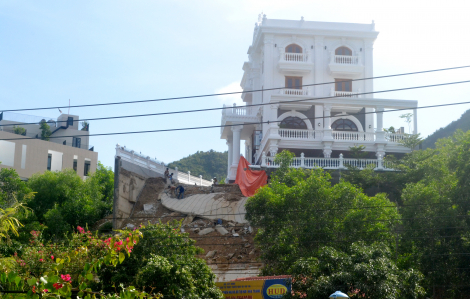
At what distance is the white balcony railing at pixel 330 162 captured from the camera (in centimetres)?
3216

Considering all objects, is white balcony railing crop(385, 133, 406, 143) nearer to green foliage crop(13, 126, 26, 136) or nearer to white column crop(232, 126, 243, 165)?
white column crop(232, 126, 243, 165)

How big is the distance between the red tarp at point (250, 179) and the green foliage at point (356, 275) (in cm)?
1187

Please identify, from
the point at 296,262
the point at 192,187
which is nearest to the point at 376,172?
the point at 192,187

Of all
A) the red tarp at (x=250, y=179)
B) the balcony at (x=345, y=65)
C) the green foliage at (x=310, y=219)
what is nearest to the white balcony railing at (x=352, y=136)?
the balcony at (x=345, y=65)

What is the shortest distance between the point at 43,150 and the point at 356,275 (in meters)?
37.6

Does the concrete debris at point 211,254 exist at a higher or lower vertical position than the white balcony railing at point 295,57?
lower

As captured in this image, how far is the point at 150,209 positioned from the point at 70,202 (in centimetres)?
563

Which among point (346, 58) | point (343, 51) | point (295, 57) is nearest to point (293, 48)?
point (295, 57)

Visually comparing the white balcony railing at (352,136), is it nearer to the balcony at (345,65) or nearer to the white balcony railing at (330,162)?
the white balcony railing at (330,162)

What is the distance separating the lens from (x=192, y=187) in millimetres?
33969

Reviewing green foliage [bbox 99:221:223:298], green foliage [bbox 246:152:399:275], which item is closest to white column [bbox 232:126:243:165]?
green foliage [bbox 246:152:399:275]

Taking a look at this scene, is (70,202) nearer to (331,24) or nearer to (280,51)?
(280,51)

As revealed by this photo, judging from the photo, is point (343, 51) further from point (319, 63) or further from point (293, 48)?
point (293, 48)

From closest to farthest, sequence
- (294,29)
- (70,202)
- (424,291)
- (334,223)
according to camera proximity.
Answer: (424,291)
(334,223)
(70,202)
(294,29)
